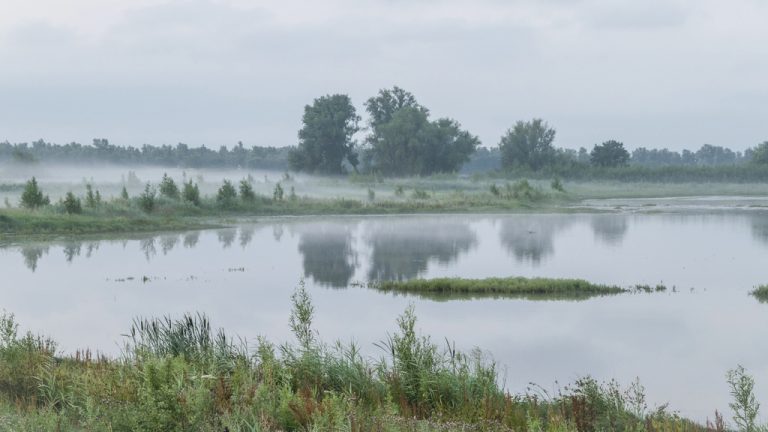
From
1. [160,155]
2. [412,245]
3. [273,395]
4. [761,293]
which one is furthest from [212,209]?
[160,155]

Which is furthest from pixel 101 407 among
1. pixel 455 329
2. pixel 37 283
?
pixel 37 283

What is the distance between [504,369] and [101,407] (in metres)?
8.01

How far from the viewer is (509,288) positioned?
28531 mm

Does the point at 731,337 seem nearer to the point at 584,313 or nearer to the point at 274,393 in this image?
the point at 584,313

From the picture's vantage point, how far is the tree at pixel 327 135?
419 ft

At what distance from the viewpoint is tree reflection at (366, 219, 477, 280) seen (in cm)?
3453

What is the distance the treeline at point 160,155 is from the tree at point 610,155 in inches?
2449

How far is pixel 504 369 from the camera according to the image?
1741 centimetres

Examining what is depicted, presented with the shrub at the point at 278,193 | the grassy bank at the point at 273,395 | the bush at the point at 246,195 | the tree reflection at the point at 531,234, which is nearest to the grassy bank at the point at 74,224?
the bush at the point at 246,195

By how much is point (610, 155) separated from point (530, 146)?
11.9 meters

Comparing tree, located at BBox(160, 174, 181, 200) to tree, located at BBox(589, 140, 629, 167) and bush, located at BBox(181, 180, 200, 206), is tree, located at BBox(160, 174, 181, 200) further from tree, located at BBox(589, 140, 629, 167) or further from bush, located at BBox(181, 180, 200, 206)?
tree, located at BBox(589, 140, 629, 167)

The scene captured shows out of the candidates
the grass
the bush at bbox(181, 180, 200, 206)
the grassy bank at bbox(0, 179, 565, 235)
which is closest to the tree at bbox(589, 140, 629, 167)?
the grassy bank at bbox(0, 179, 565, 235)

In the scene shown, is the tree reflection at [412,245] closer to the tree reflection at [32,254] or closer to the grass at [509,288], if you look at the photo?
the grass at [509,288]

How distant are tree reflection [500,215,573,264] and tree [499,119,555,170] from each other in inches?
2852
